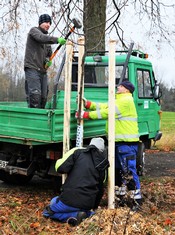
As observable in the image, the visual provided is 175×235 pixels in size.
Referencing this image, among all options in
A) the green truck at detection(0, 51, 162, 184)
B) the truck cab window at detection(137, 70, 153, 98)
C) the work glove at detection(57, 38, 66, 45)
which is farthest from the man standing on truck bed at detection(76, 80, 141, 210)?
the truck cab window at detection(137, 70, 153, 98)

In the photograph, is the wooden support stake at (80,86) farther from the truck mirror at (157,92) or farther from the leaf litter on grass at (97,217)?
the truck mirror at (157,92)

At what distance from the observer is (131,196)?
20.5ft

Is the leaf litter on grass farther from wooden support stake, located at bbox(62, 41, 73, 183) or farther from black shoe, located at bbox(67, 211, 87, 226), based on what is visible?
wooden support stake, located at bbox(62, 41, 73, 183)

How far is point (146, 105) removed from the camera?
8156 mm

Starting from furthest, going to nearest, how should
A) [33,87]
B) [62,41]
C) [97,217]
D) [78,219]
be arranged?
1. [33,87]
2. [62,41]
3. [78,219]
4. [97,217]

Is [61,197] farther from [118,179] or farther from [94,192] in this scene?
[118,179]

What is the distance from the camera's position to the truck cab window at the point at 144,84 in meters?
7.99

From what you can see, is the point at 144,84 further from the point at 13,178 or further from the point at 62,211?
the point at 62,211

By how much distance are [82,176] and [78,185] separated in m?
0.13

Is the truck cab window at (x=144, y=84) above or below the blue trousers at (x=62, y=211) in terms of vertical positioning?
above

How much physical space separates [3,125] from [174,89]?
54795 millimetres

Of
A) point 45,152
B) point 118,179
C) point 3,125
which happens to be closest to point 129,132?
point 118,179

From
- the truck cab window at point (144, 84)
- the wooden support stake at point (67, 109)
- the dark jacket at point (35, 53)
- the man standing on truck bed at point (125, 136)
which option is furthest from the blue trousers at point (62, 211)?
the truck cab window at point (144, 84)

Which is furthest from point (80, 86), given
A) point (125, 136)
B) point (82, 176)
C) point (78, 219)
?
point (78, 219)
